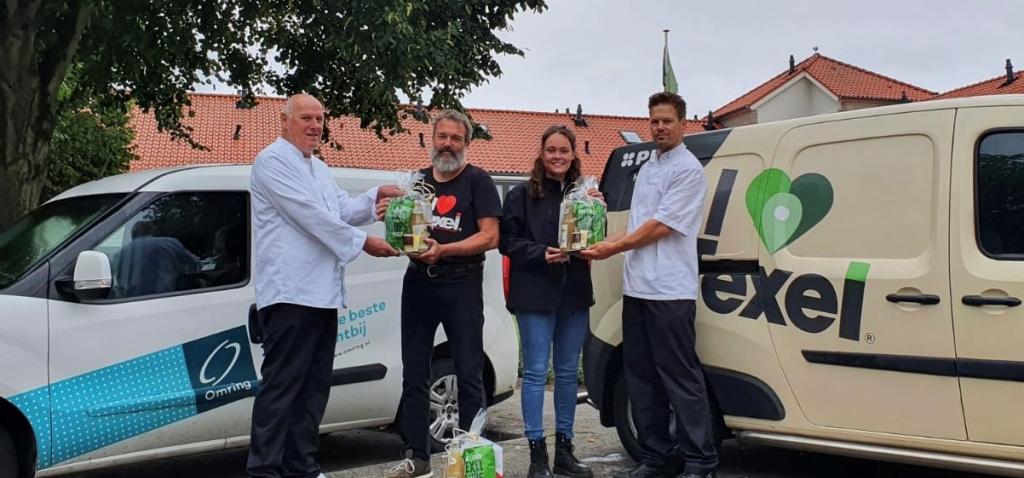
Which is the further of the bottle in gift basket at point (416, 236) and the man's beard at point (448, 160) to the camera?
the man's beard at point (448, 160)

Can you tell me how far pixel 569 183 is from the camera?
4312mm

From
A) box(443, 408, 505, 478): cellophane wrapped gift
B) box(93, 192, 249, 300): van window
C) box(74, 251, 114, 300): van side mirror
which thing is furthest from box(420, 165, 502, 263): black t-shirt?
box(74, 251, 114, 300): van side mirror

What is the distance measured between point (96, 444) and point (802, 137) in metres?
3.72

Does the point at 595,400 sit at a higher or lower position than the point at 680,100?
lower

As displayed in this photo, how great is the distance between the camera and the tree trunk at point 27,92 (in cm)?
759

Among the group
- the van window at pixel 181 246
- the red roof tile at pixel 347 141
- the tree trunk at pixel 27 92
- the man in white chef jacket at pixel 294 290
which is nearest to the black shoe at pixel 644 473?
the man in white chef jacket at pixel 294 290

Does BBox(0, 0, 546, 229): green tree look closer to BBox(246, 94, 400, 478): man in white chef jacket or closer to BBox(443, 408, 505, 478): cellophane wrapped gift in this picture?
BBox(246, 94, 400, 478): man in white chef jacket

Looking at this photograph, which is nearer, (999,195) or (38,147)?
(999,195)

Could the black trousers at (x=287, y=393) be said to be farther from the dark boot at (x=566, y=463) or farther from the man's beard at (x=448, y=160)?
the dark boot at (x=566, y=463)

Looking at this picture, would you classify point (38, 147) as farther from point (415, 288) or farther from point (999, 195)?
point (999, 195)

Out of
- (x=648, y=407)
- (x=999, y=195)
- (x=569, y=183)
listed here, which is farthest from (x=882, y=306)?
(x=569, y=183)

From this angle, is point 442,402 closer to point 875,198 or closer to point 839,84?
point 875,198

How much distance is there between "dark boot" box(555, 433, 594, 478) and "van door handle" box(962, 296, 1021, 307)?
6.48 feet

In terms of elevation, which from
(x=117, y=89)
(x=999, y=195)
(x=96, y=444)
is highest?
(x=117, y=89)
